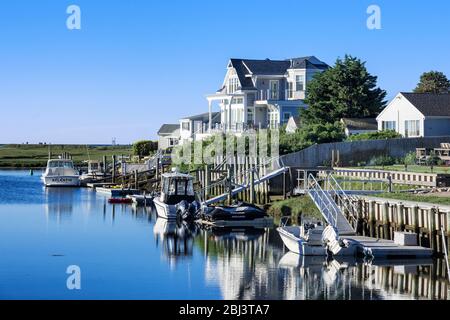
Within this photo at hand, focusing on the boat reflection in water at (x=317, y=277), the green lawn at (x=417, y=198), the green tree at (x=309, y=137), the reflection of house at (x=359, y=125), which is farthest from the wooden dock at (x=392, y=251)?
the reflection of house at (x=359, y=125)

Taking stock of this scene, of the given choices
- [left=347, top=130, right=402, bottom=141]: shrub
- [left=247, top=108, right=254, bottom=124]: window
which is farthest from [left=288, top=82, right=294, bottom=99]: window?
[left=347, top=130, right=402, bottom=141]: shrub

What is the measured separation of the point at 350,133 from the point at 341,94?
7.38m

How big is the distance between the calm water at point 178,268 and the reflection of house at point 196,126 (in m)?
38.0

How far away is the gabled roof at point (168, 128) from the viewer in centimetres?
13046

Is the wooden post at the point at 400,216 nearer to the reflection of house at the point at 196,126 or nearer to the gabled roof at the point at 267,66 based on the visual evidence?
the reflection of house at the point at 196,126

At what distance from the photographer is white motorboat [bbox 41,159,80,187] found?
99.1 meters

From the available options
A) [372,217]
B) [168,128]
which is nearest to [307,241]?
[372,217]

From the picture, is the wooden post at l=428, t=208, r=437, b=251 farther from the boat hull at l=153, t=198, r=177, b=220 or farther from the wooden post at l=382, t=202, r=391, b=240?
the boat hull at l=153, t=198, r=177, b=220

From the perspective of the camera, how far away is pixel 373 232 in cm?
4803

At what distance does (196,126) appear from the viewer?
4227 inches

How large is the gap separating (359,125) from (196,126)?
88.5ft

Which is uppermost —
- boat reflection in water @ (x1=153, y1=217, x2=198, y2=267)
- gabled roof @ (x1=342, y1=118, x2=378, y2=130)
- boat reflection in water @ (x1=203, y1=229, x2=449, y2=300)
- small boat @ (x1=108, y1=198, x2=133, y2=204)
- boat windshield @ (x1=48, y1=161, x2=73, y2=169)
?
gabled roof @ (x1=342, y1=118, x2=378, y2=130)

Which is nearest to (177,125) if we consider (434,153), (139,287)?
(434,153)

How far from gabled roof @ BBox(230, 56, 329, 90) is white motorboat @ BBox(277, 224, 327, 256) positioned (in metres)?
54.1
